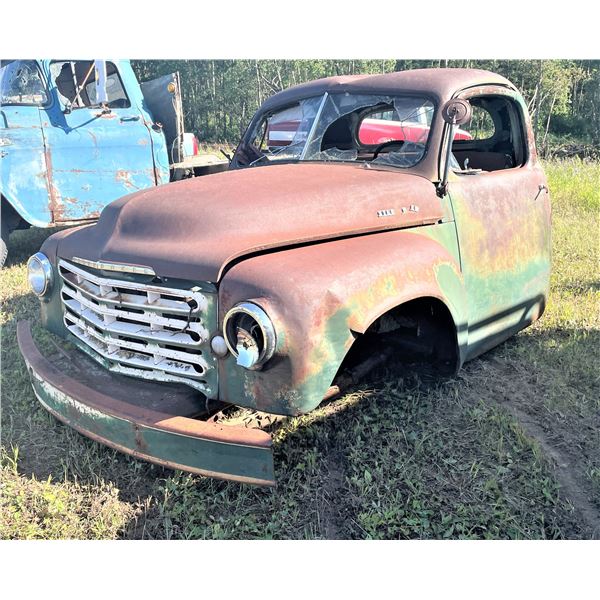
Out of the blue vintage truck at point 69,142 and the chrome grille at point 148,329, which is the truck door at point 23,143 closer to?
the blue vintage truck at point 69,142

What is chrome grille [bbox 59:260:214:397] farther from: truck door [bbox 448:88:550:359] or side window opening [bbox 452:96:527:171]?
side window opening [bbox 452:96:527:171]

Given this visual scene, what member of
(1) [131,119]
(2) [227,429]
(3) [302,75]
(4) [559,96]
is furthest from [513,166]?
(4) [559,96]

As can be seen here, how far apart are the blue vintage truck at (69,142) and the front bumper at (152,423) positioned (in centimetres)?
387

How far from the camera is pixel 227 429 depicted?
7.13 feet

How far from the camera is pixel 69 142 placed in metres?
6.30

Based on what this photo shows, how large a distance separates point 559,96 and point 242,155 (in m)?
11.6

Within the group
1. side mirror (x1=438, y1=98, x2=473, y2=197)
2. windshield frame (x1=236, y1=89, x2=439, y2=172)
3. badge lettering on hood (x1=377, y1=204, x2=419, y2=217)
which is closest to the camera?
badge lettering on hood (x1=377, y1=204, x2=419, y2=217)

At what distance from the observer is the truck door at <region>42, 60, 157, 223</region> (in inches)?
248

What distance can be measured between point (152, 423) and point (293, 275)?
78 centimetres

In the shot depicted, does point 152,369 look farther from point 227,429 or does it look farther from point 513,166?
point 513,166

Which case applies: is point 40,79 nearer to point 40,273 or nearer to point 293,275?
point 40,273

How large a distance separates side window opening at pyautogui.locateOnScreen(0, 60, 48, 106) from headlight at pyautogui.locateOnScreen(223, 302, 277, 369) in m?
5.31

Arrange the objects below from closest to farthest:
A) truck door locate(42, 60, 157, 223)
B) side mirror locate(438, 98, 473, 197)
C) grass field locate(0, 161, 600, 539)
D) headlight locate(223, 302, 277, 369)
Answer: headlight locate(223, 302, 277, 369), grass field locate(0, 161, 600, 539), side mirror locate(438, 98, 473, 197), truck door locate(42, 60, 157, 223)

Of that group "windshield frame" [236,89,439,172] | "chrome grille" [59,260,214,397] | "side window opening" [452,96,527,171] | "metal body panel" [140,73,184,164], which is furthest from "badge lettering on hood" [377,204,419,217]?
"metal body panel" [140,73,184,164]
